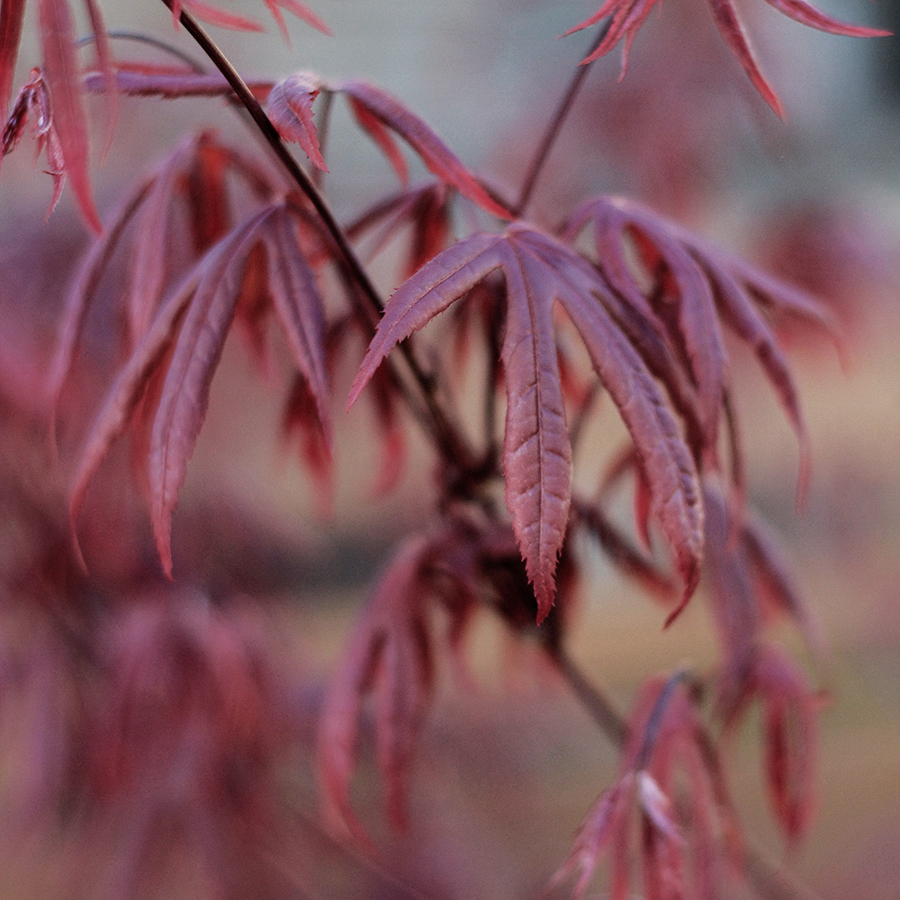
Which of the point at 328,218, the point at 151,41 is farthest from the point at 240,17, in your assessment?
the point at 328,218


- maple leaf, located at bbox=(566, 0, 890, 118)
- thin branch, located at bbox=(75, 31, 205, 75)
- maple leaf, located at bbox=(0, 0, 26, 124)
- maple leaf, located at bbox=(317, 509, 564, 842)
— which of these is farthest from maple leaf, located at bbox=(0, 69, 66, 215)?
maple leaf, located at bbox=(317, 509, 564, 842)

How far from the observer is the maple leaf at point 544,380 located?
0.40m

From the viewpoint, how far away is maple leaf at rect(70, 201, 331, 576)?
46 cm

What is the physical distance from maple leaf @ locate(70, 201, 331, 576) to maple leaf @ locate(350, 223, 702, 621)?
9 centimetres

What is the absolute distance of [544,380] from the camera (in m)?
0.42

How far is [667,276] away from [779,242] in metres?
1.01

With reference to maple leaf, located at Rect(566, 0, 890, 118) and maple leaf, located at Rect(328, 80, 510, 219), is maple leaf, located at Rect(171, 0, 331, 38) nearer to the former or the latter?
maple leaf, located at Rect(328, 80, 510, 219)

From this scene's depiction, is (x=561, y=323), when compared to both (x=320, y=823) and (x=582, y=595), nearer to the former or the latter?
(x=582, y=595)

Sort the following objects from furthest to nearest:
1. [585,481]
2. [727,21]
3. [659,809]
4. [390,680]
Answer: [585,481] → [390,680] → [659,809] → [727,21]

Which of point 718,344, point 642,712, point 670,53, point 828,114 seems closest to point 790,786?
point 642,712

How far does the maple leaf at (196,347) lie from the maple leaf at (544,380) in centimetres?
9

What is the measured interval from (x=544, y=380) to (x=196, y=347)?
19 centimetres

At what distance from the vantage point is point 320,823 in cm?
140

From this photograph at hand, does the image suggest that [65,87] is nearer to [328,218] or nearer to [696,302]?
[328,218]
